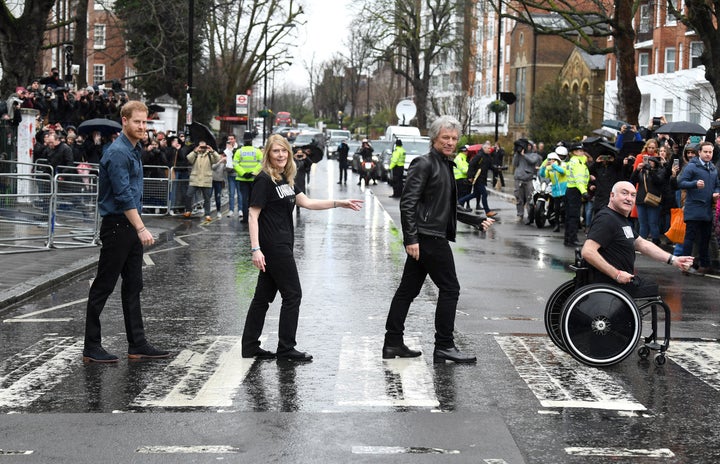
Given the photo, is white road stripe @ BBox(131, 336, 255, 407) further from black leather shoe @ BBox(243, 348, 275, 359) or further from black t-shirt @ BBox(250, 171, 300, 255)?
black t-shirt @ BBox(250, 171, 300, 255)

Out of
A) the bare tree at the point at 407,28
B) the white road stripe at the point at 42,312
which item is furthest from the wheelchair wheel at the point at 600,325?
the bare tree at the point at 407,28

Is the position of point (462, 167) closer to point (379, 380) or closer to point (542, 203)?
point (542, 203)

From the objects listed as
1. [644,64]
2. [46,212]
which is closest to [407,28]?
[644,64]

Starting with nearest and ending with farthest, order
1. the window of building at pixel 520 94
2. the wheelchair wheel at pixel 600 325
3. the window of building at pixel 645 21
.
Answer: the wheelchair wheel at pixel 600 325 < the window of building at pixel 645 21 < the window of building at pixel 520 94

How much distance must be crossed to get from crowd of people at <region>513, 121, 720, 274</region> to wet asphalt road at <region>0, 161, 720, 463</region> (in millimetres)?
2797

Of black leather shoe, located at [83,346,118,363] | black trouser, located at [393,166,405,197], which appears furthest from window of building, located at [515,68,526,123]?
black leather shoe, located at [83,346,118,363]

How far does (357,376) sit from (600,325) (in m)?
1.89

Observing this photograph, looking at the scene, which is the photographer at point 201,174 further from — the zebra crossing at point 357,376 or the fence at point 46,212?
the zebra crossing at point 357,376

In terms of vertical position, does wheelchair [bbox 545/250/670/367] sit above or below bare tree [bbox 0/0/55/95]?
below

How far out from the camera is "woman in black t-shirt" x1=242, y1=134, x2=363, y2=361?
8461 millimetres

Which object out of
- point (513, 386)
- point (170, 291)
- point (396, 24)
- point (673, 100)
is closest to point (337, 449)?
point (513, 386)

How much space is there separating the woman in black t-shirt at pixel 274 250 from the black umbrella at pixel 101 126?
14.6m

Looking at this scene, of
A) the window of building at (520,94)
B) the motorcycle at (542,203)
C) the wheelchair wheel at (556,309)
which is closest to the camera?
the wheelchair wheel at (556,309)

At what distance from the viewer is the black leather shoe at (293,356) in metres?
8.44
